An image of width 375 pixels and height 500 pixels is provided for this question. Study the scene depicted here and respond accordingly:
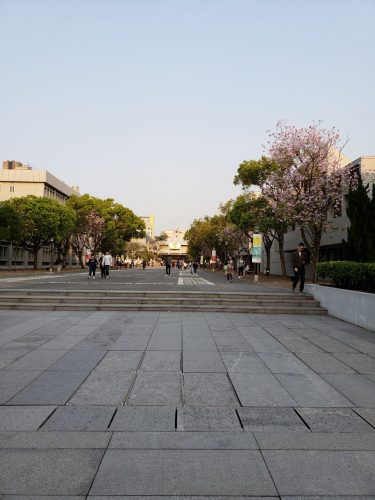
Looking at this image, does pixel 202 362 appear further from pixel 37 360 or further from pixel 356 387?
pixel 37 360

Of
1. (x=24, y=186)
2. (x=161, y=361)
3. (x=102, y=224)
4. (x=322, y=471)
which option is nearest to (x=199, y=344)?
(x=161, y=361)

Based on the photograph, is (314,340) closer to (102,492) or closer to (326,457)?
(326,457)

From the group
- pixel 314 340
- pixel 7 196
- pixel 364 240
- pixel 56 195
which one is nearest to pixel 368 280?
pixel 364 240

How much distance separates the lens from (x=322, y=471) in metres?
3.03

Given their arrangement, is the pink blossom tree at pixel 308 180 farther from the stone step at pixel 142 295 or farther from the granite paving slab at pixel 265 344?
the granite paving slab at pixel 265 344

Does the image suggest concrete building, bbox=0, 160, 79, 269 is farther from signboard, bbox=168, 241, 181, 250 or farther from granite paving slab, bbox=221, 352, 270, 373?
signboard, bbox=168, 241, 181, 250

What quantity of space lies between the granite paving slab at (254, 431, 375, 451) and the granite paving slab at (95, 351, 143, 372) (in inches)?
105

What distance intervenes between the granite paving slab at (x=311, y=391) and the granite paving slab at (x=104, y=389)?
6.55ft

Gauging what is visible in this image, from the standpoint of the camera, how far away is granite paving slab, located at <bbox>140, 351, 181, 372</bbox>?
231 inches

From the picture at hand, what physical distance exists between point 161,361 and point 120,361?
62 cm

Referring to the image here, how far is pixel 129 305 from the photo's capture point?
12523mm

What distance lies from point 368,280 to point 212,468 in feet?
33.5

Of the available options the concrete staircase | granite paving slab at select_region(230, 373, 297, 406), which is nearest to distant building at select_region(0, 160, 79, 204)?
the concrete staircase

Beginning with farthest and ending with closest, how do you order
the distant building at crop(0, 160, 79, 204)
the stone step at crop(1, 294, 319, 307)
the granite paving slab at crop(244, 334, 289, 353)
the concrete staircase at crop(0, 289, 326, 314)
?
1. the distant building at crop(0, 160, 79, 204)
2. the stone step at crop(1, 294, 319, 307)
3. the concrete staircase at crop(0, 289, 326, 314)
4. the granite paving slab at crop(244, 334, 289, 353)
